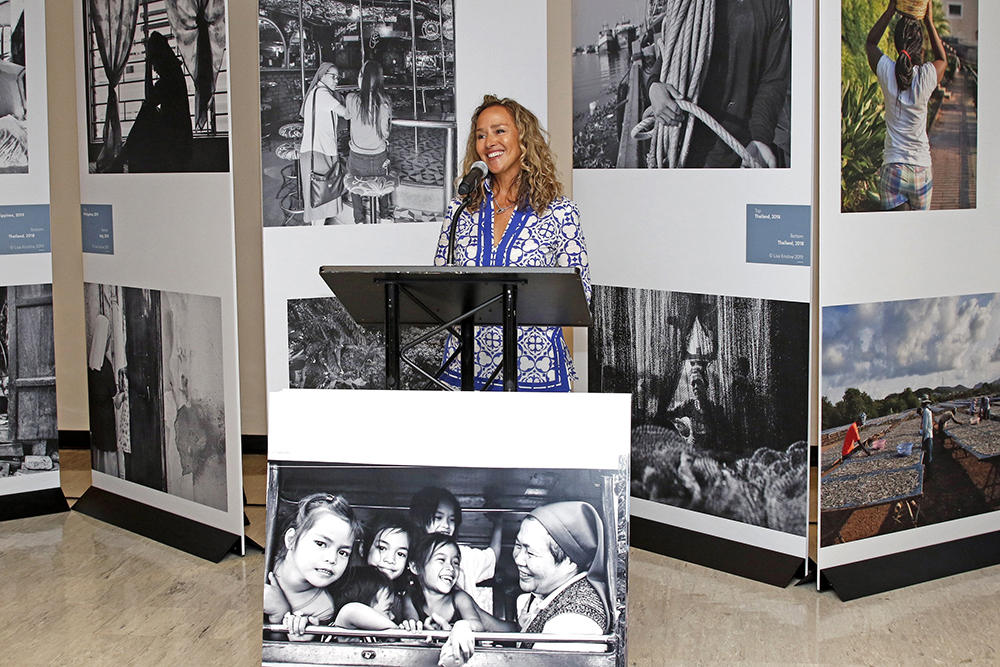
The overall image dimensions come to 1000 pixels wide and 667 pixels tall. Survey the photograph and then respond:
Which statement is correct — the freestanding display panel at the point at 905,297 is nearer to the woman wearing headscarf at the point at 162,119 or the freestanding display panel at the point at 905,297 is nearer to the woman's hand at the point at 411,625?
the woman's hand at the point at 411,625

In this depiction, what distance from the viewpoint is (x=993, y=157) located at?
3.91m

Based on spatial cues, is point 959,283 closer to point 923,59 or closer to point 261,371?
point 923,59

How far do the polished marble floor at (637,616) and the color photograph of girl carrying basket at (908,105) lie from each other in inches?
57.9

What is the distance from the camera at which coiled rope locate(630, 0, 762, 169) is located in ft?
12.8

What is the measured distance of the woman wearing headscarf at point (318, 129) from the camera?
4086 millimetres

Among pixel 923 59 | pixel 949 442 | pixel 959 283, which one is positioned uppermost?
pixel 923 59

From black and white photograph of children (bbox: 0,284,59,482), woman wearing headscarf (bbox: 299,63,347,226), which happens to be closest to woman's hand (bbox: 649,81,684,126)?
woman wearing headscarf (bbox: 299,63,347,226)

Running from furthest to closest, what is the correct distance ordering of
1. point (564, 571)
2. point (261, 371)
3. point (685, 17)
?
1. point (261, 371)
2. point (685, 17)
3. point (564, 571)

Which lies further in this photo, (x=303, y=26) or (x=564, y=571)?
(x=303, y=26)

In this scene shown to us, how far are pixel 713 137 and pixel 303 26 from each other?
1711 millimetres

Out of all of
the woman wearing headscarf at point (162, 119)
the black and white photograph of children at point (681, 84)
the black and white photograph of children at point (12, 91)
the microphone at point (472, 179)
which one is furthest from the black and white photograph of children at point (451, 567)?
the black and white photograph of children at point (12, 91)

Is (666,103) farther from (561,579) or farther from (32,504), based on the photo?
(32,504)

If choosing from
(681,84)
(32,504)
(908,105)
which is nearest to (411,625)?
(681,84)

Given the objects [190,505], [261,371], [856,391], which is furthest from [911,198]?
[261,371]
